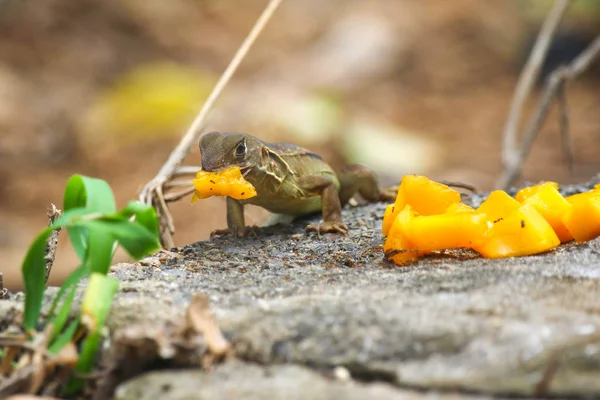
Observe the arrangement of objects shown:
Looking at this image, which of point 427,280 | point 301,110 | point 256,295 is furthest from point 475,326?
point 301,110

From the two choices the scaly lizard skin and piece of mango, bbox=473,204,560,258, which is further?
the scaly lizard skin

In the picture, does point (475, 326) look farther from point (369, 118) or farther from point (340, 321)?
point (369, 118)

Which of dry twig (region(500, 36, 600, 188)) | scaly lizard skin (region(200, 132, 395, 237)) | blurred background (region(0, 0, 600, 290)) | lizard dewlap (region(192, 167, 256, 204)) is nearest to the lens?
lizard dewlap (region(192, 167, 256, 204))

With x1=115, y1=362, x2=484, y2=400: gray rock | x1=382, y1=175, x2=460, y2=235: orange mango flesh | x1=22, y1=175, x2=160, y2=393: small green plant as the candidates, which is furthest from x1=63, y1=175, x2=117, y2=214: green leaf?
x1=382, y1=175, x2=460, y2=235: orange mango flesh

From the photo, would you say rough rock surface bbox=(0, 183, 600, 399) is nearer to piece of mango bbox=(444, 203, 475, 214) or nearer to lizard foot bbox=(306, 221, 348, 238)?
piece of mango bbox=(444, 203, 475, 214)

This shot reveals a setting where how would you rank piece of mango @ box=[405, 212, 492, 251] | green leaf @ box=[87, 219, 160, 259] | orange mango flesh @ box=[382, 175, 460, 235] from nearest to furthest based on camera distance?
1. green leaf @ box=[87, 219, 160, 259]
2. piece of mango @ box=[405, 212, 492, 251]
3. orange mango flesh @ box=[382, 175, 460, 235]

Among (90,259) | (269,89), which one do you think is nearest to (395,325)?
(90,259)

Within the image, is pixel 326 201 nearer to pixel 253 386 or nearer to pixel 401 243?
pixel 401 243
